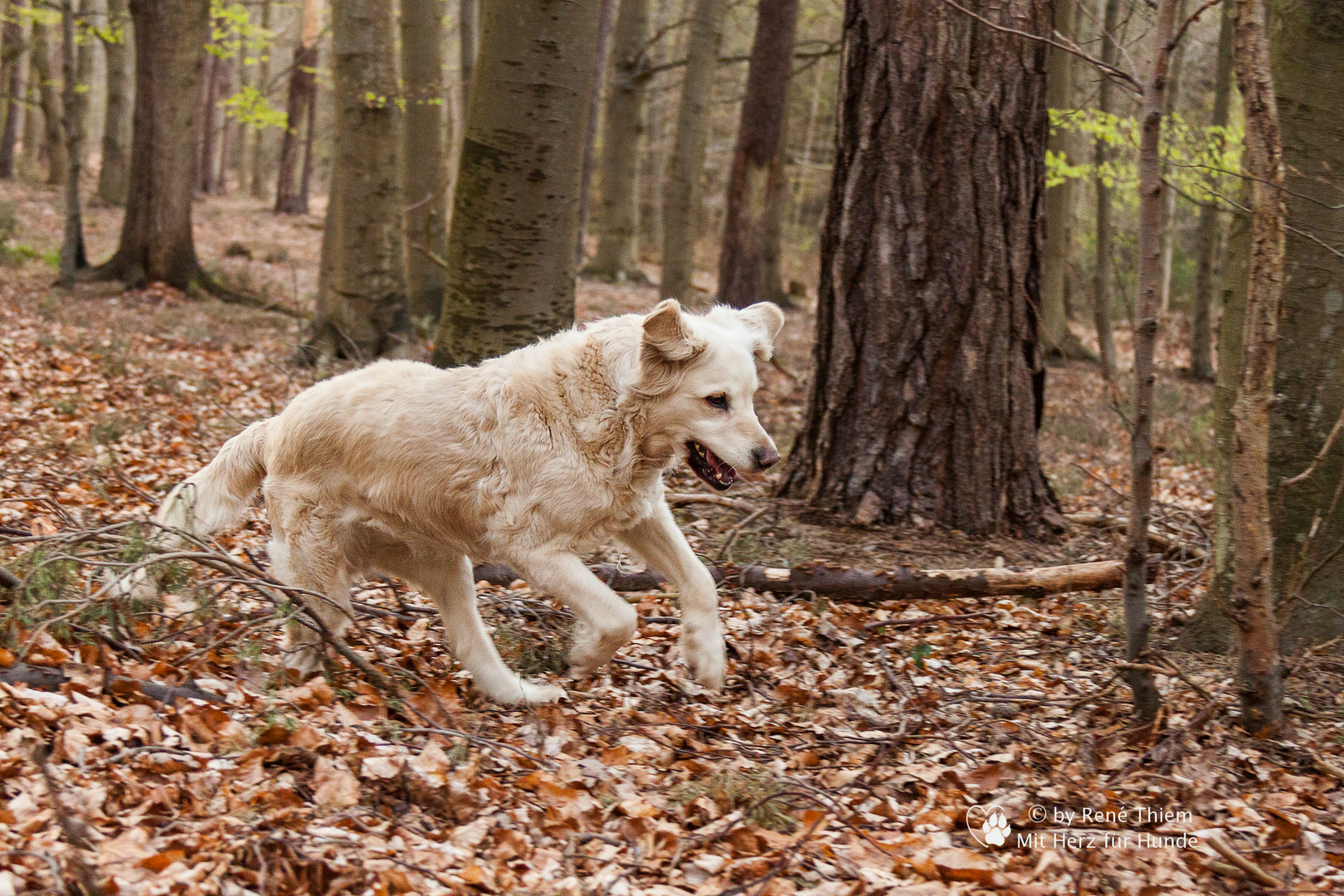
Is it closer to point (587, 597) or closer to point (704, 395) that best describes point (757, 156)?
point (704, 395)

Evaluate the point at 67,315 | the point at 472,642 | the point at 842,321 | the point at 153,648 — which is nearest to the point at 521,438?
the point at 472,642

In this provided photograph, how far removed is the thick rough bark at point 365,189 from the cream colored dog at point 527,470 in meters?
6.96

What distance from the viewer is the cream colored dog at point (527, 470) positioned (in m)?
4.70

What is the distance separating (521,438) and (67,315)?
36.0 feet

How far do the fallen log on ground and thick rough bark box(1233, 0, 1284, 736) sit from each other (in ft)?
5.62

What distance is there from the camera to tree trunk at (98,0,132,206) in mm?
22750

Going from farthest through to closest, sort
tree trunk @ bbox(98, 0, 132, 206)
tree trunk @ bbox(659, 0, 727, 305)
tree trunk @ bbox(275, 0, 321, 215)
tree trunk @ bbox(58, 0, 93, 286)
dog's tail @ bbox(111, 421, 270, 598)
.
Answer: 1. tree trunk @ bbox(275, 0, 321, 215)
2. tree trunk @ bbox(98, 0, 132, 206)
3. tree trunk @ bbox(659, 0, 727, 305)
4. tree trunk @ bbox(58, 0, 93, 286)
5. dog's tail @ bbox(111, 421, 270, 598)

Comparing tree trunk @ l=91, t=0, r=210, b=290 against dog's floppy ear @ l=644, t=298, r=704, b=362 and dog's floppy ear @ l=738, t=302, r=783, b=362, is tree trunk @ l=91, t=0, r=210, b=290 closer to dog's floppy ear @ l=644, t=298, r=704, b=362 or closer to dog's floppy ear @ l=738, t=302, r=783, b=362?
dog's floppy ear @ l=738, t=302, r=783, b=362

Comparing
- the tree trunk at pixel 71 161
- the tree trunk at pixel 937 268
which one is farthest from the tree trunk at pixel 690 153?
the tree trunk at pixel 937 268

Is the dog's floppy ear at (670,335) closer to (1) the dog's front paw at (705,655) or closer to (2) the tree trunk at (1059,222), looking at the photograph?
(1) the dog's front paw at (705,655)

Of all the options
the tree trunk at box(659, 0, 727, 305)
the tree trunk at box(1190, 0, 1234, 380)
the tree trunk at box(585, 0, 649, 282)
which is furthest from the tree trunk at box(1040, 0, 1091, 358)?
the tree trunk at box(585, 0, 649, 282)

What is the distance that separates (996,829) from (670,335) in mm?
2400

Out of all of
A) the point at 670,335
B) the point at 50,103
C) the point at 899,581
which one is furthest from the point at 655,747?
the point at 50,103

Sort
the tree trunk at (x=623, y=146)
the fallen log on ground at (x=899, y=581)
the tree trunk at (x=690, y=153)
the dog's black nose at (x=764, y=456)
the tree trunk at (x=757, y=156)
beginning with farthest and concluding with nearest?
the tree trunk at (x=623, y=146)
the tree trunk at (x=757, y=156)
the tree trunk at (x=690, y=153)
the fallen log on ground at (x=899, y=581)
the dog's black nose at (x=764, y=456)
